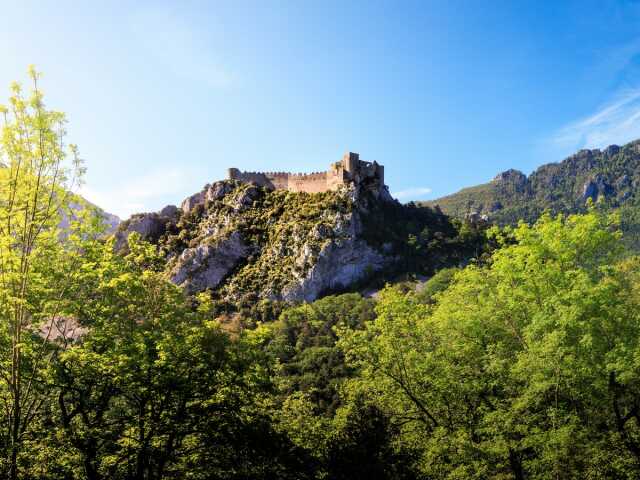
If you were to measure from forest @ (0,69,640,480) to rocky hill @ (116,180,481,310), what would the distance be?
237 feet

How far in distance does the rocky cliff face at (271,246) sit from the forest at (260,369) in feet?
238

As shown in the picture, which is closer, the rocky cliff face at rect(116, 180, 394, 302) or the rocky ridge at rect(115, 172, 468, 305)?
the rocky cliff face at rect(116, 180, 394, 302)

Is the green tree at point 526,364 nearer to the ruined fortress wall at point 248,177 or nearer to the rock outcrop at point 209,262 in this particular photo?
the rock outcrop at point 209,262

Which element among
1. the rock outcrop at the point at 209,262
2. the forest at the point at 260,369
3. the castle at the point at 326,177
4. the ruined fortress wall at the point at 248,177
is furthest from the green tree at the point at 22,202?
the ruined fortress wall at the point at 248,177

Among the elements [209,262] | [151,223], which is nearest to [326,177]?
[209,262]

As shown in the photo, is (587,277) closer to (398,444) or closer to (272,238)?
(398,444)

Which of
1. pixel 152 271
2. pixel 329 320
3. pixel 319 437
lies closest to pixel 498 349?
pixel 319 437

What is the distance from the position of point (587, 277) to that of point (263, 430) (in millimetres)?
11809

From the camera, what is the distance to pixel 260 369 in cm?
1512

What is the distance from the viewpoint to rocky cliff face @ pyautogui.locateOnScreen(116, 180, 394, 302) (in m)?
95.6

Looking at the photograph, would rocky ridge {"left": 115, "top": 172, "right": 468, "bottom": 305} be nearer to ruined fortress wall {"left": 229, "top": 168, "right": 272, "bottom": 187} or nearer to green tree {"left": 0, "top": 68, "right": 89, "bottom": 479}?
ruined fortress wall {"left": 229, "top": 168, "right": 272, "bottom": 187}

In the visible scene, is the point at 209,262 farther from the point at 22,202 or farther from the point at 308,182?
the point at 22,202

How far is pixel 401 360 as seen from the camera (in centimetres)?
2020

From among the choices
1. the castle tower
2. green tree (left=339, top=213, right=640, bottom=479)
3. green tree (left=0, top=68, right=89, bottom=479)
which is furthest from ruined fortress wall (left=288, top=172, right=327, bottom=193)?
green tree (left=0, top=68, right=89, bottom=479)
